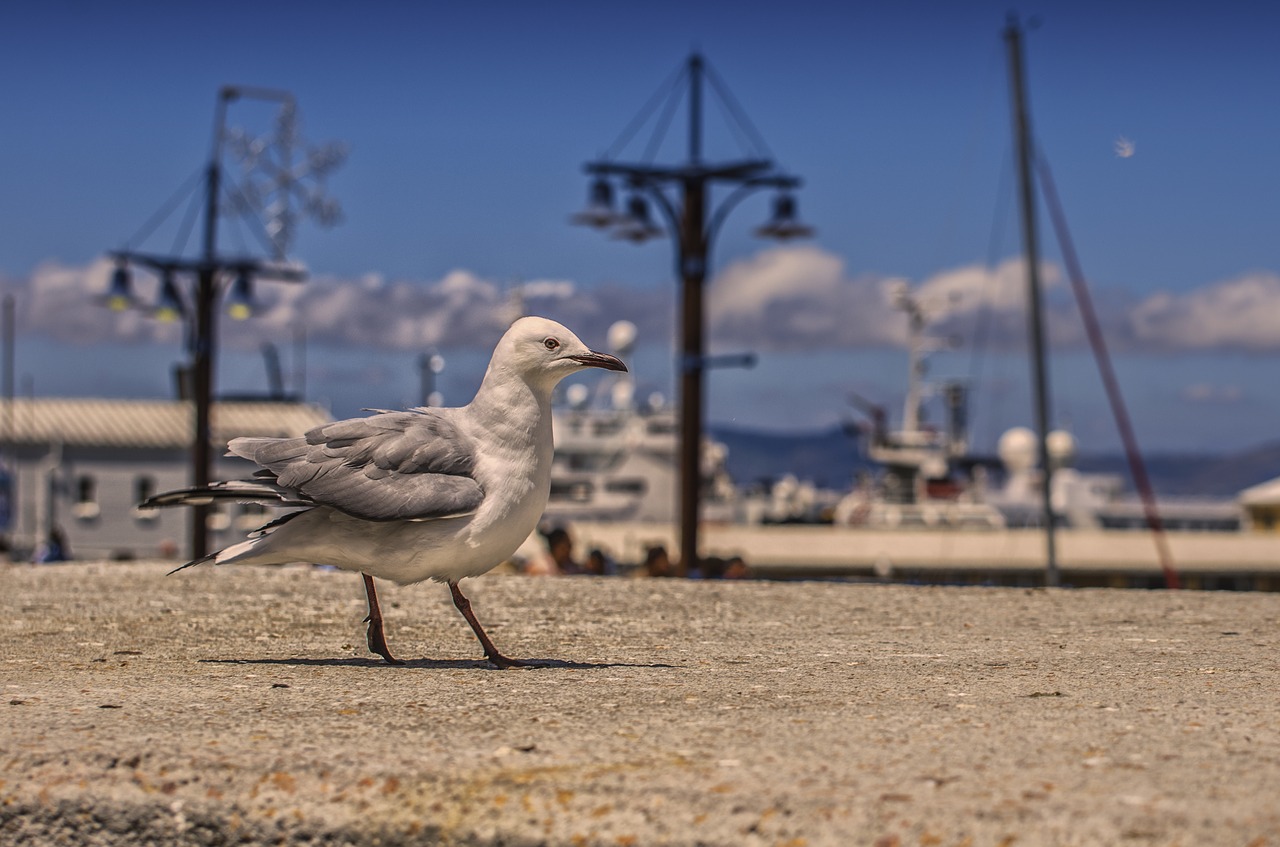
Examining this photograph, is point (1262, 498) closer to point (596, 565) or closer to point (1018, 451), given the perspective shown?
point (1018, 451)

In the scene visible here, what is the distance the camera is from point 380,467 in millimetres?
5656

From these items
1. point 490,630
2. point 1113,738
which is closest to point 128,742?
point 1113,738

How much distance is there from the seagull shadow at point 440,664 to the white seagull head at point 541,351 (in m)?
1.20

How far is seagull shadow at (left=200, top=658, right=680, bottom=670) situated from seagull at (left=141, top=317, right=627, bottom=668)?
0.19 meters

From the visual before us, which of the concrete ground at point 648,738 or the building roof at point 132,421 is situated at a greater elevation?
the building roof at point 132,421

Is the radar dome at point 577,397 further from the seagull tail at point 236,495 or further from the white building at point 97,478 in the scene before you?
the seagull tail at point 236,495

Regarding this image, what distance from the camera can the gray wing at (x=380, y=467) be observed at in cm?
555

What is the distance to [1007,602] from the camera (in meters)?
9.05

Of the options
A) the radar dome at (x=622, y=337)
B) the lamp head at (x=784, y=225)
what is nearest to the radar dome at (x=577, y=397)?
the radar dome at (x=622, y=337)

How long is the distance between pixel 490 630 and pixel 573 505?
52395 mm

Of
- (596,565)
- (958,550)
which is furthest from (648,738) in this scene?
(958,550)

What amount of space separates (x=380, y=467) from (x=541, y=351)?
2.62 feet

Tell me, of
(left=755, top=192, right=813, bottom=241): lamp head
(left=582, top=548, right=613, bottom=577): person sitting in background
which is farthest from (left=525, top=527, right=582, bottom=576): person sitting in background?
(left=755, top=192, right=813, bottom=241): lamp head

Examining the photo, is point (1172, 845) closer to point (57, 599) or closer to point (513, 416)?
point (513, 416)
